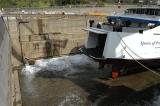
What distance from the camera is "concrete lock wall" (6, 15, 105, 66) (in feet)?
67.4

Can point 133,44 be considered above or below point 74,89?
A: above

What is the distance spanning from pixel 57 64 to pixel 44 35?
3194mm

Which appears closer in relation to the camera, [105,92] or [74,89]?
[105,92]

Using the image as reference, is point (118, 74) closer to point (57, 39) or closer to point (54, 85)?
point (54, 85)

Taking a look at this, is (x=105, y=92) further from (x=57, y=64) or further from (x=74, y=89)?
(x=57, y=64)

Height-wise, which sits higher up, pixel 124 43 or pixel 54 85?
pixel 124 43

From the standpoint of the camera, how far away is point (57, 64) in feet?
65.1

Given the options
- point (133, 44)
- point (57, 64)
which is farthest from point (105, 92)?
point (57, 64)

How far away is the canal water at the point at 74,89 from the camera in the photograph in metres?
13.2

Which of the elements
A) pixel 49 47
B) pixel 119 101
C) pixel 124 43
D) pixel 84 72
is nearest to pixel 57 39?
pixel 49 47

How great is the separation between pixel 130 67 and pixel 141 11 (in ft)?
12.3

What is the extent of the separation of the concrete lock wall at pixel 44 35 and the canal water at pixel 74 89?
164 cm

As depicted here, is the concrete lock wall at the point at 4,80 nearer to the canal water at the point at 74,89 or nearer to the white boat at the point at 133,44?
the canal water at the point at 74,89

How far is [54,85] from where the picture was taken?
15.7 meters
